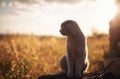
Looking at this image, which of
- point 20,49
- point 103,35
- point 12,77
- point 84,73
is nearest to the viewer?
point 84,73

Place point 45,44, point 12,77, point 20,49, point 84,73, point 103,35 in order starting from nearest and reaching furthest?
point 84,73
point 12,77
point 20,49
point 45,44
point 103,35

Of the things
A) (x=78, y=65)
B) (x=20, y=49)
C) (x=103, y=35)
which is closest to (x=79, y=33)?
(x=78, y=65)

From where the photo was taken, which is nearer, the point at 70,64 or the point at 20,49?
the point at 70,64

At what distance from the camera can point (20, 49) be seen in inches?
394

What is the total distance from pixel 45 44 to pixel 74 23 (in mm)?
7341

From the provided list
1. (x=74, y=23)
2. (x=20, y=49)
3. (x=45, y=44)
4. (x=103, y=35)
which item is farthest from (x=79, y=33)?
(x=103, y=35)

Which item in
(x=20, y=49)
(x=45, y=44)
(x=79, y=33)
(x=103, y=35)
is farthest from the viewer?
(x=103, y=35)

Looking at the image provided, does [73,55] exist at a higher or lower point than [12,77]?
higher

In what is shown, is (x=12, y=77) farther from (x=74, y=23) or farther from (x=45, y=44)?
(x=45, y=44)

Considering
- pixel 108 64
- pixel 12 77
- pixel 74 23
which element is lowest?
pixel 12 77

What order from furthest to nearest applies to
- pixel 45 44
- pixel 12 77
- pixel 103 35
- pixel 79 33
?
1. pixel 103 35
2. pixel 45 44
3. pixel 12 77
4. pixel 79 33

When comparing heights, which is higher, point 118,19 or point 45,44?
point 118,19

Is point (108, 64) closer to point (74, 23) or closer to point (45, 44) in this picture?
point (74, 23)

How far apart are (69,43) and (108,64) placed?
89 cm
